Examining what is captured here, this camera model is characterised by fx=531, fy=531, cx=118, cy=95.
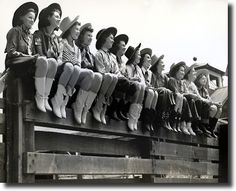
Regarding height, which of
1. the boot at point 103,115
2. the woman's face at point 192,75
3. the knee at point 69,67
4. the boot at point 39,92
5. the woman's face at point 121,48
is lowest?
the boot at point 103,115

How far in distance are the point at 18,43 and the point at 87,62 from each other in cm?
33

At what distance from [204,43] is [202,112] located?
0.34m

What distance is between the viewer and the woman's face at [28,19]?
1788mm

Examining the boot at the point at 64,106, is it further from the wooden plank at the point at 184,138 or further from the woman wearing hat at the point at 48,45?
the wooden plank at the point at 184,138

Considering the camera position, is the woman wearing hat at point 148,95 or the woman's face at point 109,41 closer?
the woman's face at point 109,41

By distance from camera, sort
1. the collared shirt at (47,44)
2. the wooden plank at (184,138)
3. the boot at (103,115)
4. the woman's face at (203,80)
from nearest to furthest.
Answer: the collared shirt at (47,44) → the boot at (103,115) → the wooden plank at (184,138) → the woman's face at (203,80)

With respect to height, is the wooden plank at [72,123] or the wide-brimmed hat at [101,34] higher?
the wide-brimmed hat at [101,34]

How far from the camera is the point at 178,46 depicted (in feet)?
7.75

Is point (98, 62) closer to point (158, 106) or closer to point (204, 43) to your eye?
point (158, 106)

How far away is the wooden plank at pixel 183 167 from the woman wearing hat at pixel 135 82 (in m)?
0.22

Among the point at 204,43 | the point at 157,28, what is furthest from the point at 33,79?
the point at 204,43

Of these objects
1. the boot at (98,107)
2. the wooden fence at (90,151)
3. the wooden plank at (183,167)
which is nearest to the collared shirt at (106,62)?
the boot at (98,107)

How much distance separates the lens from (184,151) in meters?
2.48

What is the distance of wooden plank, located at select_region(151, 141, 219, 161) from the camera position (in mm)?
2328
